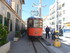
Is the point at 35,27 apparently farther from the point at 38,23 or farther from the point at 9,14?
the point at 9,14

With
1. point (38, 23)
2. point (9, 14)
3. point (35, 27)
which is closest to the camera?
point (35, 27)

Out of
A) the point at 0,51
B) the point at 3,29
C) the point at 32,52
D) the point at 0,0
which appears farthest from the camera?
the point at 0,0

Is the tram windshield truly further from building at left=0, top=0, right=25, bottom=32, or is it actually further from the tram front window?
building at left=0, top=0, right=25, bottom=32

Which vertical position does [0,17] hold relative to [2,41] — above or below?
above

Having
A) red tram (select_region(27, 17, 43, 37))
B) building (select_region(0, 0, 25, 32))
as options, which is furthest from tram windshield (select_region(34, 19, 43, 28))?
building (select_region(0, 0, 25, 32))

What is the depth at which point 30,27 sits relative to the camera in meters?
21.1

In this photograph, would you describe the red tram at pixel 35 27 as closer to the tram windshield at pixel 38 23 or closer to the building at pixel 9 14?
the tram windshield at pixel 38 23

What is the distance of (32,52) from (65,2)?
4975 centimetres

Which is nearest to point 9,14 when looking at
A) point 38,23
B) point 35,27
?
point 35,27

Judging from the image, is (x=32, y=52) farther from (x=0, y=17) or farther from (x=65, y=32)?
(x=65, y=32)

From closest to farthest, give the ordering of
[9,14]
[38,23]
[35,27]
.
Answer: [35,27] < [38,23] < [9,14]

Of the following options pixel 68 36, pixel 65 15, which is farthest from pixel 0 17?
pixel 65 15

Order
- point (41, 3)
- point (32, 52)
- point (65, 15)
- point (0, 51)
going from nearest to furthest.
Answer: point (0, 51) → point (32, 52) → point (41, 3) → point (65, 15)

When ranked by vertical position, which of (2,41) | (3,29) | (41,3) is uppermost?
(41,3)
